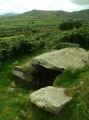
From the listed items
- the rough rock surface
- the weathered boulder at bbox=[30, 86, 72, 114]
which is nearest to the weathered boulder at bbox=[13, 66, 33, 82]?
the rough rock surface

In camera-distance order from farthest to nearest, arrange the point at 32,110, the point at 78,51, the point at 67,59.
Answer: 1. the point at 78,51
2. the point at 67,59
3. the point at 32,110

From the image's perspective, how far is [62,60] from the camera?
77.7ft

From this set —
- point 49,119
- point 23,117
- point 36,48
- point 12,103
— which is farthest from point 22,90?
point 36,48

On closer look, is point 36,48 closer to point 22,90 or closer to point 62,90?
point 22,90

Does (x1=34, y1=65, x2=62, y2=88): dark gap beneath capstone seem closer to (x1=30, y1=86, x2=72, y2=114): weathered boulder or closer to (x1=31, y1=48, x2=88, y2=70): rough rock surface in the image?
(x1=31, y1=48, x2=88, y2=70): rough rock surface

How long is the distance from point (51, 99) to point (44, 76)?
8595 mm

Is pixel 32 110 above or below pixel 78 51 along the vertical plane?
below

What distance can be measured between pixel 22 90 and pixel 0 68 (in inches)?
269

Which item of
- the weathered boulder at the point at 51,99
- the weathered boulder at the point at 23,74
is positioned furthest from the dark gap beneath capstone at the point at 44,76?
the weathered boulder at the point at 51,99

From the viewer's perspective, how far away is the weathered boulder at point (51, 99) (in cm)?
1574

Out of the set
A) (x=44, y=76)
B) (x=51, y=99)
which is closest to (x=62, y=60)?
(x=44, y=76)

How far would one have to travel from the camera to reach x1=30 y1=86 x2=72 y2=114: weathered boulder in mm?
15743

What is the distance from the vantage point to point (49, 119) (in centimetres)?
1633

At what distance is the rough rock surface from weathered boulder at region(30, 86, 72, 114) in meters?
4.63
